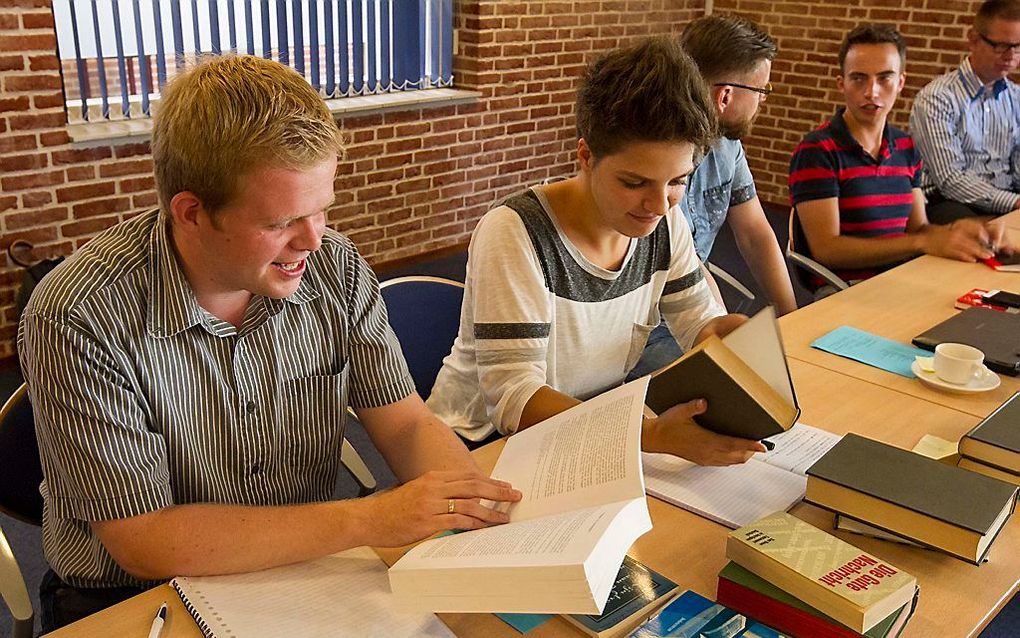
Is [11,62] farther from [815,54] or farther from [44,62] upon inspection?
[815,54]

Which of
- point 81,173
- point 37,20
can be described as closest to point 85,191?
point 81,173

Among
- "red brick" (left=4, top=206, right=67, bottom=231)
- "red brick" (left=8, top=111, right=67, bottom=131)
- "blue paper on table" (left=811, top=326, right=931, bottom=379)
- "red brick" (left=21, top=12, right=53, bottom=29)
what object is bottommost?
"red brick" (left=4, top=206, right=67, bottom=231)

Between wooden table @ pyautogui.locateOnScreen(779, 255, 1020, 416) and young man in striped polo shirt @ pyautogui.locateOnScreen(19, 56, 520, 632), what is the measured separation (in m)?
1.02

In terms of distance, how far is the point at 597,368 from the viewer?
185 cm

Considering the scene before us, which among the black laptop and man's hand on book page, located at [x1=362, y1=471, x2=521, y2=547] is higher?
man's hand on book page, located at [x1=362, y1=471, x2=521, y2=547]

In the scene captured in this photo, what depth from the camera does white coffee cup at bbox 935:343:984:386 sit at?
1775 millimetres

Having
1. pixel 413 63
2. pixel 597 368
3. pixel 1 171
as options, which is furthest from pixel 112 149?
pixel 597 368

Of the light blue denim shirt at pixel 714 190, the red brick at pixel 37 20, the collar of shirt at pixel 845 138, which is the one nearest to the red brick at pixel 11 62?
the red brick at pixel 37 20

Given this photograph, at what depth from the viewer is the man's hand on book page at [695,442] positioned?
4.57 ft

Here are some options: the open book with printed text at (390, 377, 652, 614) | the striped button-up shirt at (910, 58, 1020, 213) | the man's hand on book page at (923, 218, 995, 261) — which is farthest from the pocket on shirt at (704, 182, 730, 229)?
the striped button-up shirt at (910, 58, 1020, 213)

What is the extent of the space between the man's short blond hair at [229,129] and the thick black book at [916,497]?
33.0 inches

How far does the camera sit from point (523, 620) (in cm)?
109

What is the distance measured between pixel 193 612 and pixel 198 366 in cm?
35

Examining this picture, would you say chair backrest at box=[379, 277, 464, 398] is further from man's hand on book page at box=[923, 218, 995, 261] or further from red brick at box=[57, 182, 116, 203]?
red brick at box=[57, 182, 116, 203]
